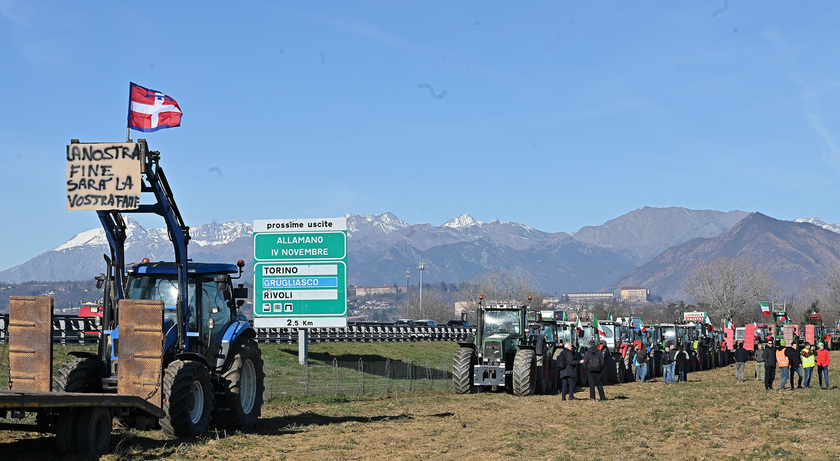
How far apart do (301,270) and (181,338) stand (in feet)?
45.9

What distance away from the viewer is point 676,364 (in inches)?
1400

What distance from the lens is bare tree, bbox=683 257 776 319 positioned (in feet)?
369

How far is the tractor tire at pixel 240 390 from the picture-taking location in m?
16.1

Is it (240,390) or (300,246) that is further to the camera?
(300,246)

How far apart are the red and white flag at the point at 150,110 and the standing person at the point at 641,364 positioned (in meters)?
23.8

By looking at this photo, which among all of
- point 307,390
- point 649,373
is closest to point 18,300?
point 307,390

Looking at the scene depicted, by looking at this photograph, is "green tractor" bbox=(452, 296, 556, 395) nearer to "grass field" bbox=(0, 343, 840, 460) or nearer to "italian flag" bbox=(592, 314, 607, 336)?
"grass field" bbox=(0, 343, 840, 460)

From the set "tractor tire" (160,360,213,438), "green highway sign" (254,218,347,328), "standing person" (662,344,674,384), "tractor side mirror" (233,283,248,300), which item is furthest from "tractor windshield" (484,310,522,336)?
"tractor tire" (160,360,213,438)

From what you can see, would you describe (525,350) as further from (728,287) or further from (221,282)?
(728,287)

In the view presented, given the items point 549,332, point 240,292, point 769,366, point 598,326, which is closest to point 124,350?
point 240,292

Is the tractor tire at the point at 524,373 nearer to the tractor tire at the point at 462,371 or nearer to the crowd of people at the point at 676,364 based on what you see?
the crowd of people at the point at 676,364

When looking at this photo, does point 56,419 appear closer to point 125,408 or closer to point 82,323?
point 125,408

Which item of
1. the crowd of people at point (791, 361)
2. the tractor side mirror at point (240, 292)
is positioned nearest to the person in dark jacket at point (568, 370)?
the crowd of people at point (791, 361)

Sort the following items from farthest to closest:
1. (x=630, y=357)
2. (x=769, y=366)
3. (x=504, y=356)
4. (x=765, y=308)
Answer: (x=765, y=308) → (x=630, y=357) → (x=769, y=366) → (x=504, y=356)
